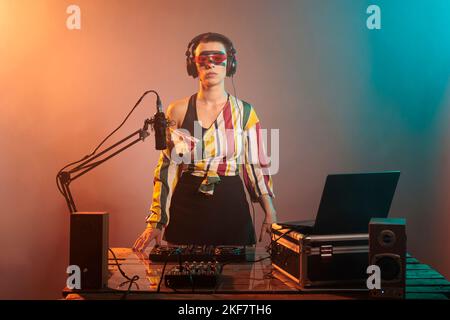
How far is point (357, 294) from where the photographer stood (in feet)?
6.95

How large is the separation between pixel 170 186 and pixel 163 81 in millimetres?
820

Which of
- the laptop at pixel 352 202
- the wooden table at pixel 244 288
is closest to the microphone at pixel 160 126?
the wooden table at pixel 244 288

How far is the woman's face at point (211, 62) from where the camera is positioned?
3.92m

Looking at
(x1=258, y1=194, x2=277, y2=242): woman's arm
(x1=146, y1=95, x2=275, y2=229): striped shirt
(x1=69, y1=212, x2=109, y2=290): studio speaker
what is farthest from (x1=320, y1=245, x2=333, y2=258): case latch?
(x1=258, y1=194, x2=277, y2=242): woman's arm

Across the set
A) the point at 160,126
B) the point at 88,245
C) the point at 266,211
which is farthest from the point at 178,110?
the point at 88,245

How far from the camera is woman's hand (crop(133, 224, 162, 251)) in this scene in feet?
10.7

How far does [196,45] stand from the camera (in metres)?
3.98

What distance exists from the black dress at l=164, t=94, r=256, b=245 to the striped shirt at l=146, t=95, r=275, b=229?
0.14ft

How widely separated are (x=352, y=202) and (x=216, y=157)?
164 cm

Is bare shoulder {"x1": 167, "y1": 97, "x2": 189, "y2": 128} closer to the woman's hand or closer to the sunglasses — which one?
the sunglasses

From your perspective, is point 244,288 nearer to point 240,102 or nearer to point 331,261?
point 331,261

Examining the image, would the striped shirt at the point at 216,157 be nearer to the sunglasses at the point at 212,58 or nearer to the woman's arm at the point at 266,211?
Answer: the woman's arm at the point at 266,211

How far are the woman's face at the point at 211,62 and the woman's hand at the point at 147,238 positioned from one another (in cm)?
113
